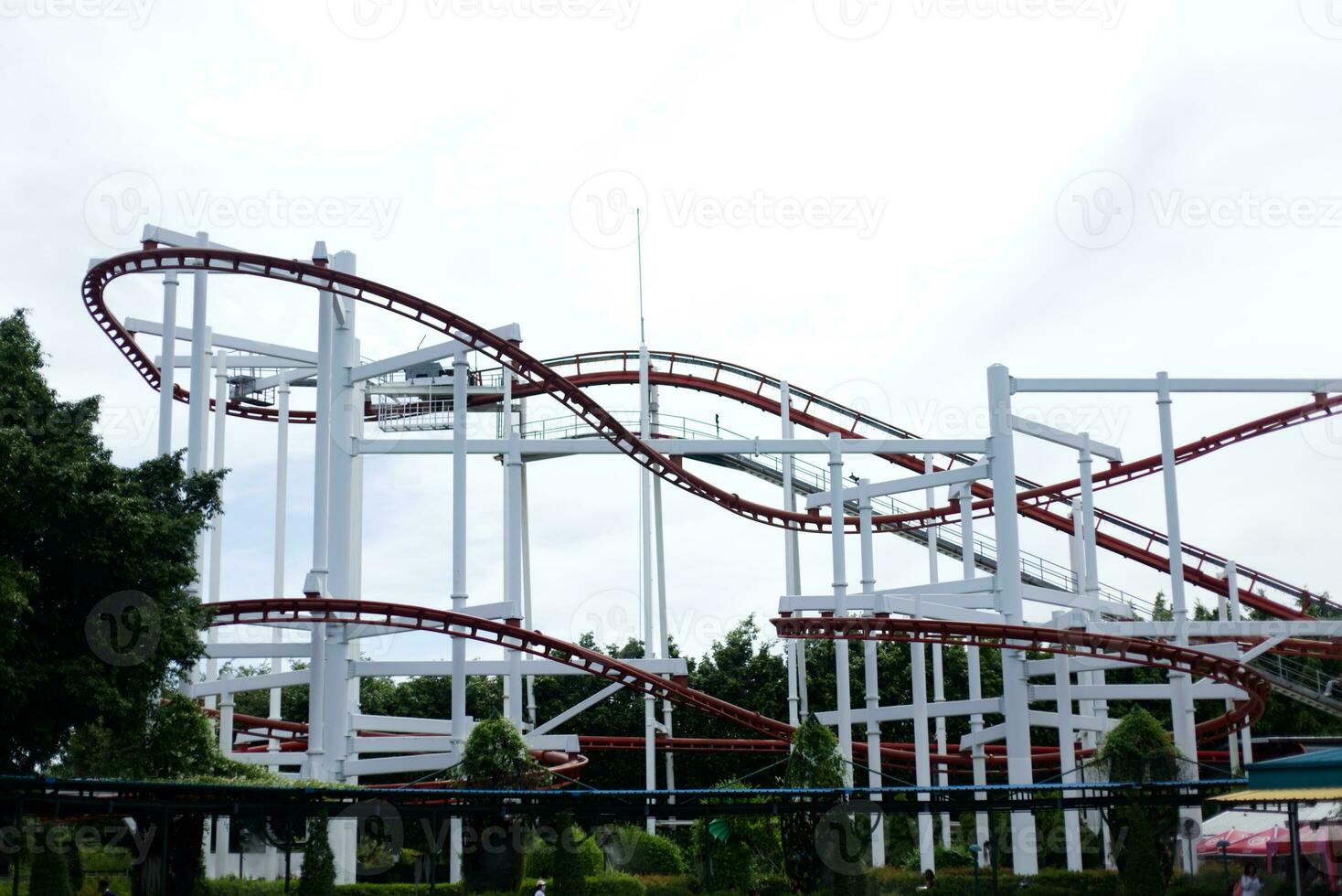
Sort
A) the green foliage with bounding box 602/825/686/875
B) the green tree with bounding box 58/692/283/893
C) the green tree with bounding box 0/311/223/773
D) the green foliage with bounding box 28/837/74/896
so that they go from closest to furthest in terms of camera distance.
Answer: the green foliage with bounding box 28/837/74/896, the green tree with bounding box 0/311/223/773, the green tree with bounding box 58/692/283/893, the green foliage with bounding box 602/825/686/875

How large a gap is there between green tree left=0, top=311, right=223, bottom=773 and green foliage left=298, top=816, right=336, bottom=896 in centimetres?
378

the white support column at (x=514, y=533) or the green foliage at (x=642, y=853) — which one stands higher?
the white support column at (x=514, y=533)

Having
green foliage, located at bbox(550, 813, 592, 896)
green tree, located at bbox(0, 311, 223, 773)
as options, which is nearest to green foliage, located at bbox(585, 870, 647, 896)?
green foliage, located at bbox(550, 813, 592, 896)

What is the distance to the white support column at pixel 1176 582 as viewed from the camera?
2590 centimetres

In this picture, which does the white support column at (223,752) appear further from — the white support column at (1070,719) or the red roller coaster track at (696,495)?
the white support column at (1070,719)

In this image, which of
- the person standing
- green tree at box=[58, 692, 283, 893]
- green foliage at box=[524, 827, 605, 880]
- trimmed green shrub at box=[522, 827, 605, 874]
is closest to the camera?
the person standing

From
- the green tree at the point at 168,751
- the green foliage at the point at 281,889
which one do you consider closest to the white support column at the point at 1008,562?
the green foliage at the point at 281,889

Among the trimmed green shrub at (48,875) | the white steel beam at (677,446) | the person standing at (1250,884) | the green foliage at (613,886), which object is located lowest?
the green foliage at (613,886)

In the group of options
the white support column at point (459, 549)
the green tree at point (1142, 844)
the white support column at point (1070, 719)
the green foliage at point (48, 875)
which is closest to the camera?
the green foliage at point (48, 875)

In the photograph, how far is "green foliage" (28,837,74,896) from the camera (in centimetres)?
1638

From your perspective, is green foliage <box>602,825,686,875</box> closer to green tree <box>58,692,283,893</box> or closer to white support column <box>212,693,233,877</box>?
green tree <box>58,692,283,893</box>

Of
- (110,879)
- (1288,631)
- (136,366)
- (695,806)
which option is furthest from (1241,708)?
(136,366)

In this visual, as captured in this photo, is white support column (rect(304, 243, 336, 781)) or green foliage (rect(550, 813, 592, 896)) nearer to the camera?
green foliage (rect(550, 813, 592, 896))

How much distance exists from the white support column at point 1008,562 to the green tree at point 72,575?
45.1 feet
